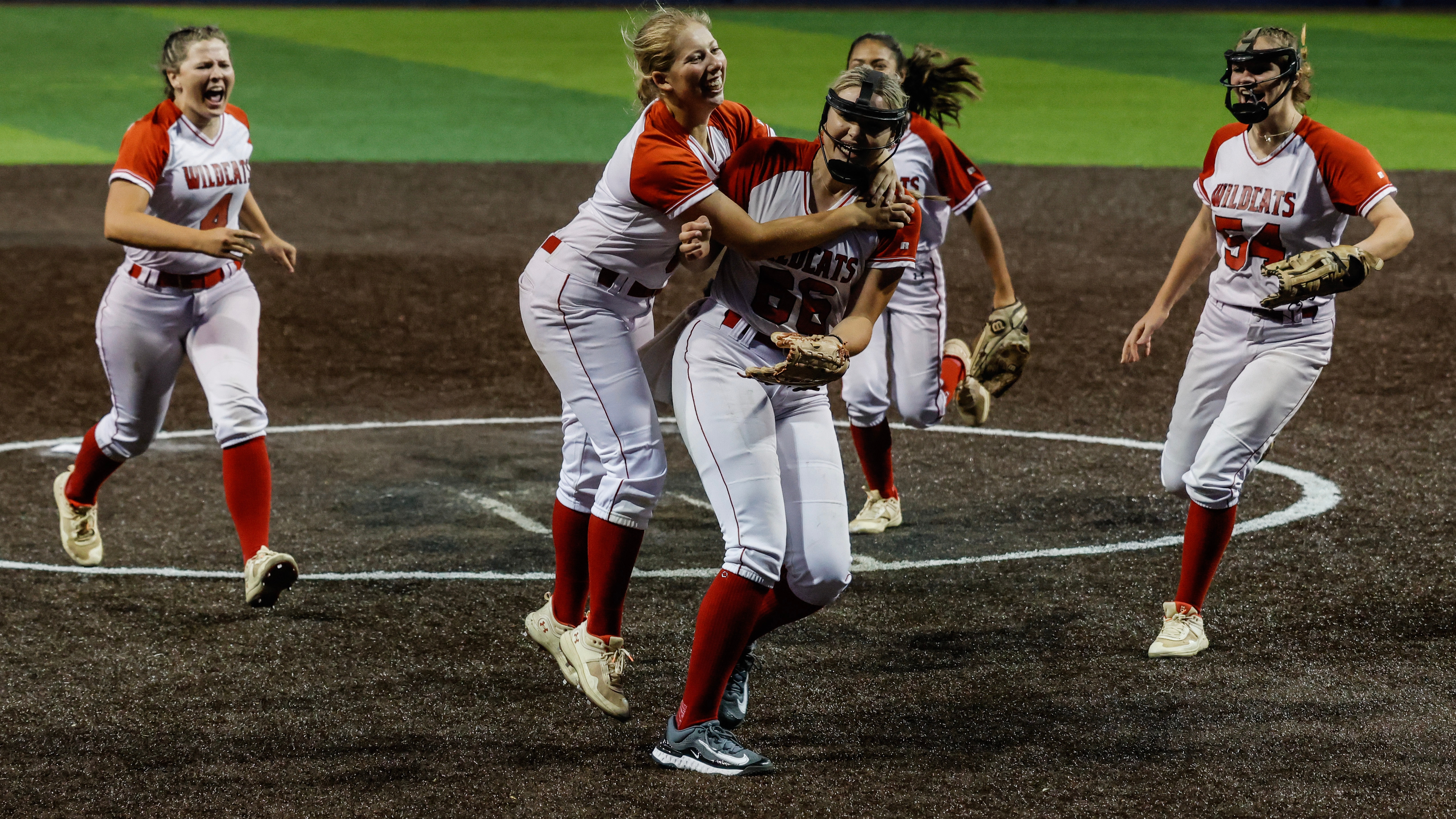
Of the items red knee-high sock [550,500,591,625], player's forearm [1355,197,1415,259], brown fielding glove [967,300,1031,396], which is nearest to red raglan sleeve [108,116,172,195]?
red knee-high sock [550,500,591,625]

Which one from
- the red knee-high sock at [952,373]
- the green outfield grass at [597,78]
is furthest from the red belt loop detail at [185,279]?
the green outfield grass at [597,78]

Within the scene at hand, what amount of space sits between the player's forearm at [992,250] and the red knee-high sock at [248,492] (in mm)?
2890

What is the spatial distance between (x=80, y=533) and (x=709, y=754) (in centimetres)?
316

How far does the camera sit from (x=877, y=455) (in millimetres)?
7254

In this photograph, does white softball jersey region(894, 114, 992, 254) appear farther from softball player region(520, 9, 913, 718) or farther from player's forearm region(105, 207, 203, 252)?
player's forearm region(105, 207, 203, 252)

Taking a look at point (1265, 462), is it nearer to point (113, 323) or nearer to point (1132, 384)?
point (1132, 384)

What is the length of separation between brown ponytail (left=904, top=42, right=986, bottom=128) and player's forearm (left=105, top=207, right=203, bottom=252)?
9.86ft

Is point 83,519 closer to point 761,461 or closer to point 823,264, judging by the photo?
point 761,461

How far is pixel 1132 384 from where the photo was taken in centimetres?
997

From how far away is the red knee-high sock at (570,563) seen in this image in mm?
5375

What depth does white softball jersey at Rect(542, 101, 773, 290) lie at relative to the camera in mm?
4668

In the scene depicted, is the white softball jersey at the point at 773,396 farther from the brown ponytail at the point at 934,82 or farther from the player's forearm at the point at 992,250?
the brown ponytail at the point at 934,82

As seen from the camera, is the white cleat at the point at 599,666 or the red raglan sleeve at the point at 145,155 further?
the red raglan sleeve at the point at 145,155

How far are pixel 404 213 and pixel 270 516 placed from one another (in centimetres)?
819
